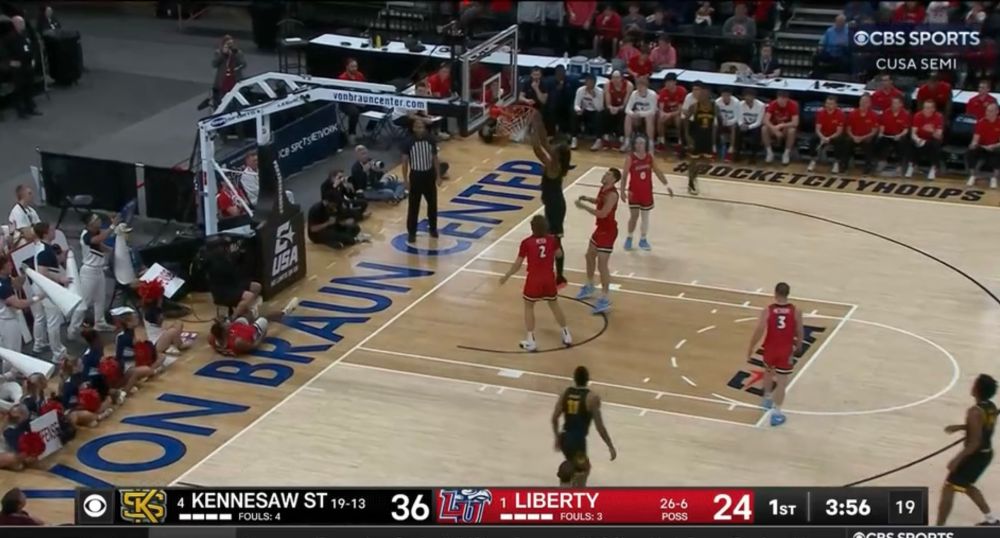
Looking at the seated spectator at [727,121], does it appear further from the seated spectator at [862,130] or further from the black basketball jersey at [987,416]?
the black basketball jersey at [987,416]

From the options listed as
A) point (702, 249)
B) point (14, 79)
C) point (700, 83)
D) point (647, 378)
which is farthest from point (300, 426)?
point (14, 79)

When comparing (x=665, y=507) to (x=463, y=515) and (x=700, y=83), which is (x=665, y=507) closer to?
(x=463, y=515)

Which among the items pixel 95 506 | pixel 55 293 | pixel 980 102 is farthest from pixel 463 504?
pixel 980 102

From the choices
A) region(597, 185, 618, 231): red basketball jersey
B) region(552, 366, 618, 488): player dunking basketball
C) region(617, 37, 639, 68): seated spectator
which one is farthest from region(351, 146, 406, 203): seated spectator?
region(552, 366, 618, 488): player dunking basketball

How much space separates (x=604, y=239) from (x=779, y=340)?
3.82m

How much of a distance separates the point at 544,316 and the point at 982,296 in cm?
578

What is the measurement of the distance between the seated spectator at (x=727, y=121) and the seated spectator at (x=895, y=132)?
235 cm

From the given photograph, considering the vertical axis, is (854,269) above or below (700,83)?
below

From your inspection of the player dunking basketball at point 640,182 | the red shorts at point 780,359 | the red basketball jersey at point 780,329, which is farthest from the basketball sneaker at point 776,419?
the player dunking basketball at point 640,182

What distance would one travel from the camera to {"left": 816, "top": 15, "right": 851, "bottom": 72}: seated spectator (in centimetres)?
2833

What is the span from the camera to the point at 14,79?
28.5m

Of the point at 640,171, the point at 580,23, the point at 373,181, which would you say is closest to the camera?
the point at 640,171

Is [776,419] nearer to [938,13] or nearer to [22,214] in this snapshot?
[22,214]

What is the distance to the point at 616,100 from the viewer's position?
26969 mm
